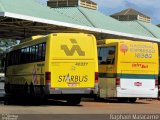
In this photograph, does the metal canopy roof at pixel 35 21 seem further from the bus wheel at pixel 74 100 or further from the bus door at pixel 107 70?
the bus wheel at pixel 74 100

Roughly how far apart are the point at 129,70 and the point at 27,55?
193 inches

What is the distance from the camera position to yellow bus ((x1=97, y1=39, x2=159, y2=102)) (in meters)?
26.1

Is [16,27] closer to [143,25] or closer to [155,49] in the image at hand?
[155,49]

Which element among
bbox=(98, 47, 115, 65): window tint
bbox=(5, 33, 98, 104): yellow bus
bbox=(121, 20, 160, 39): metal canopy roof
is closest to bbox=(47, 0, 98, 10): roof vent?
bbox=(121, 20, 160, 39): metal canopy roof

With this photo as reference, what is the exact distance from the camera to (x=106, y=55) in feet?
88.9

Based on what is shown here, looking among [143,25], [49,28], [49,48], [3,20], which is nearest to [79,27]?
[49,28]

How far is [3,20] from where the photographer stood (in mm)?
31719

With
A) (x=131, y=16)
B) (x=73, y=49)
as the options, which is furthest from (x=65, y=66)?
(x=131, y=16)

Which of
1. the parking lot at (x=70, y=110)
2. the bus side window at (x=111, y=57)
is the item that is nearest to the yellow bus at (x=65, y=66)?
the parking lot at (x=70, y=110)

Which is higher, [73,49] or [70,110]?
[73,49]

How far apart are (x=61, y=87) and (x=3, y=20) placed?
1074 cm

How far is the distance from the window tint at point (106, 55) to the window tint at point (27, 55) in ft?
13.2

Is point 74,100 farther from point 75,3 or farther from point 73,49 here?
point 75,3

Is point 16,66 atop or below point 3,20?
below
